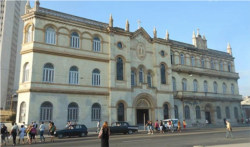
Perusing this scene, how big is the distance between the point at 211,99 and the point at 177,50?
467 inches

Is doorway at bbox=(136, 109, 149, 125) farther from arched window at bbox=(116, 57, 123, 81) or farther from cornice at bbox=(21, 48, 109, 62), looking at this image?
cornice at bbox=(21, 48, 109, 62)

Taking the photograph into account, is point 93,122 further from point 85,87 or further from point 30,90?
point 30,90

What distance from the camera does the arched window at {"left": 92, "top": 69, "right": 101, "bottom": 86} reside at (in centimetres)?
3031

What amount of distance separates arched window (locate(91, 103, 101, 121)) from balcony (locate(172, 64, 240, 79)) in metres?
16.7

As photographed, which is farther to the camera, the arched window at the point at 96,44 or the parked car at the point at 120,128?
the arched window at the point at 96,44

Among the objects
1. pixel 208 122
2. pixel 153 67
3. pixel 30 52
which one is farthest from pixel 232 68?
pixel 30 52

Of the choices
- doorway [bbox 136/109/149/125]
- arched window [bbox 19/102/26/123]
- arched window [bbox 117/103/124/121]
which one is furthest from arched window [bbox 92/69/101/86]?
arched window [bbox 19/102/26/123]

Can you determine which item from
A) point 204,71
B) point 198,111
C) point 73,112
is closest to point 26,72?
point 73,112

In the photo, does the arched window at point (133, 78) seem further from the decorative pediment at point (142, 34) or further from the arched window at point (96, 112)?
the arched window at point (96, 112)

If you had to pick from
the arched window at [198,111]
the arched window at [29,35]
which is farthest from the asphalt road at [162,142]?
the arched window at [198,111]

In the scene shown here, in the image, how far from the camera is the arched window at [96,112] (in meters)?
29.3

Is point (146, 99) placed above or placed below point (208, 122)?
above

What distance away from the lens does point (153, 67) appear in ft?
120

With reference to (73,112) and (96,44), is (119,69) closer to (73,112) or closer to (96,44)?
(96,44)
